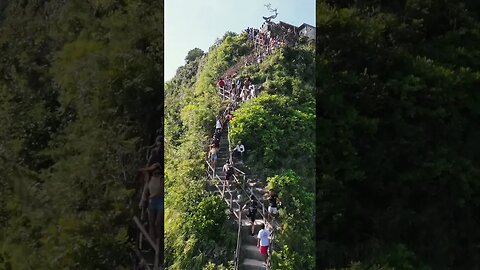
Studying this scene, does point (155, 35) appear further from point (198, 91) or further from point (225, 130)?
point (225, 130)

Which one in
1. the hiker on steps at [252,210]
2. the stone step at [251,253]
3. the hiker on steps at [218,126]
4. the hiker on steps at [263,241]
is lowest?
the stone step at [251,253]

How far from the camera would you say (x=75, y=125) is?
7.13 meters

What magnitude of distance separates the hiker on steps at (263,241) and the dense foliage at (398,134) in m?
1.83

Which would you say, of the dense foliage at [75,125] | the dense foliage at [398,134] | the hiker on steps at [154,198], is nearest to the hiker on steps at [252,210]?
the hiker on steps at [154,198]

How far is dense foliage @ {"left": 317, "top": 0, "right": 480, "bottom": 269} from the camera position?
7.34 metres

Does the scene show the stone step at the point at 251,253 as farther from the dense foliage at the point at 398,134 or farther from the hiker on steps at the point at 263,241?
the dense foliage at the point at 398,134

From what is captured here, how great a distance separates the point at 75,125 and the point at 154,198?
4.88ft

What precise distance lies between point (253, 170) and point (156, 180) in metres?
1.11

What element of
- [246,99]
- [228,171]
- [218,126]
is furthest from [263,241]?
[246,99]

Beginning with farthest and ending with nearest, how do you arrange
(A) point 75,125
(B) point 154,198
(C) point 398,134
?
1. (C) point 398,134
2. (A) point 75,125
3. (B) point 154,198

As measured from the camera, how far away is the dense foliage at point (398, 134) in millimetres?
7340

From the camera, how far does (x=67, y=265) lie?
21.8ft

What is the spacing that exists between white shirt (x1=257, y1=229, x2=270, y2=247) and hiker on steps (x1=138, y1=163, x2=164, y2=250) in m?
1.08

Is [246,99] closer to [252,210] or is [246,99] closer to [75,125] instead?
[252,210]
